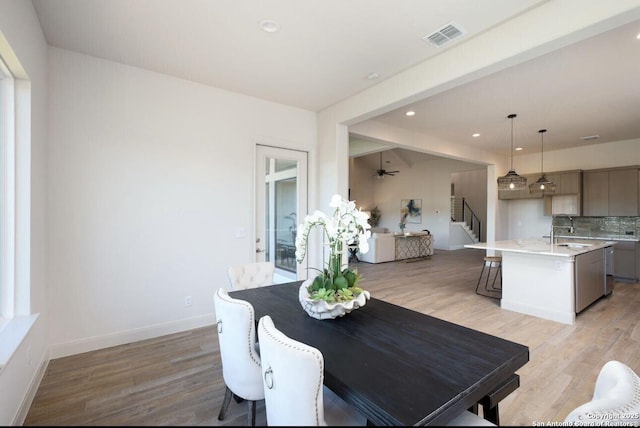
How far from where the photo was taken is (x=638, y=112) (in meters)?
4.69

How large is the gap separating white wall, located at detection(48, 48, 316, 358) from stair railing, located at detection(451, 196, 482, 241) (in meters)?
A: 11.4

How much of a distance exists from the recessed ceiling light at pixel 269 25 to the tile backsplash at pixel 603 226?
7.99m

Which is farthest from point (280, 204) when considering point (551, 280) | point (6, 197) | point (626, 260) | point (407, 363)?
point (626, 260)

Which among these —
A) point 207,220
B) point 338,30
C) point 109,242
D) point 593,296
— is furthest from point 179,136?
point 593,296

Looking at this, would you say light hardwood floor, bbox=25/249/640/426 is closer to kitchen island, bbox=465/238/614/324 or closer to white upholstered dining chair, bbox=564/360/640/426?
kitchen island, bbox=465/238/614/324

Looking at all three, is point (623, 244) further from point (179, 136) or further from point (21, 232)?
point (21, 232)

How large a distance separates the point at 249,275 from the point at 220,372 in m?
0.85

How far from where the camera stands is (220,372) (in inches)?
103

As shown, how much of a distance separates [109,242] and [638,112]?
7.51 m

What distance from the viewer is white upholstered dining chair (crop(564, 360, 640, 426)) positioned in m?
0.87

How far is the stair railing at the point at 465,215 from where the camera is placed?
12.8m

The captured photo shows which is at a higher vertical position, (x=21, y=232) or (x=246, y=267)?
(x=21, y=232)

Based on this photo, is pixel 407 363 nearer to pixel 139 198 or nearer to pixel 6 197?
pixel 6 197

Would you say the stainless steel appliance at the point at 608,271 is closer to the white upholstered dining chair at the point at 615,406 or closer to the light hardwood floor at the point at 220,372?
the light hardwood floor at the point at 220,372
